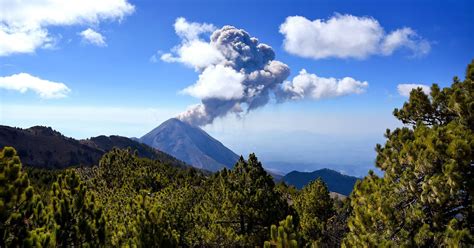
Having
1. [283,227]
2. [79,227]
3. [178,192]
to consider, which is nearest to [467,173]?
[283,227]

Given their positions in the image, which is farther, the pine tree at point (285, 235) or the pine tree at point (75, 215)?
the pine tree at point (75, 215)

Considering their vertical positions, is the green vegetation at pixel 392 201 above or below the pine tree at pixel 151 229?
above

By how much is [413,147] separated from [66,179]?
16.3 meters

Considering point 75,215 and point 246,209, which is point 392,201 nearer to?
point 75,215

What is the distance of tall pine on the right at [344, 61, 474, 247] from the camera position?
11047mm

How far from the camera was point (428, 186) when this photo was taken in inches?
449

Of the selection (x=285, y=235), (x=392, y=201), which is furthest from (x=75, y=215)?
(x=392, y=201)

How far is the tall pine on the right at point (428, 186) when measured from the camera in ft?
36.2

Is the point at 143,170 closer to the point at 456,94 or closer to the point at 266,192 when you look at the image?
the point at 266,192

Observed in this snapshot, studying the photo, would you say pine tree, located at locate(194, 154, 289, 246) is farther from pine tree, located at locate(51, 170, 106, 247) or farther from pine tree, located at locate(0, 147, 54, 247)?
pine tree, located at locate(0, 147, 54, 247)

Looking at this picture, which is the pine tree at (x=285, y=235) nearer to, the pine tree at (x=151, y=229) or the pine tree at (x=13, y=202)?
the pine tree at (x=13, y=202)

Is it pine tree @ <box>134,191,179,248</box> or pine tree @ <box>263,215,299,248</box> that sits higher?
pine tree @ <box>263,215,299,248</box>

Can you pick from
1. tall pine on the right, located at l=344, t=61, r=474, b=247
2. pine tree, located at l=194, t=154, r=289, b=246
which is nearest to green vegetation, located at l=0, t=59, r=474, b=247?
tall pine on the right, located at l=344, t=61, r=474, b=247

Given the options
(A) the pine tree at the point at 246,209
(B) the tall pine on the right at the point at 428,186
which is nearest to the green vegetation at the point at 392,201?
(B) the tall pine on the right at the point at 428,186
